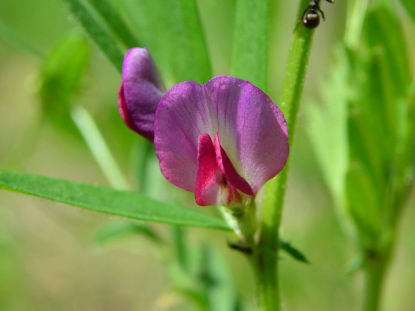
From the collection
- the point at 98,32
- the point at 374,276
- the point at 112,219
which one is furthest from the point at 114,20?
the point at 112,219

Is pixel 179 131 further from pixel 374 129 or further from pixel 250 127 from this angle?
pixel 374 129

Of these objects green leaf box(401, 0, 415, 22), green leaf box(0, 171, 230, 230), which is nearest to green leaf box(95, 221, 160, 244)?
green leaf box(0, 171, 230, 230)

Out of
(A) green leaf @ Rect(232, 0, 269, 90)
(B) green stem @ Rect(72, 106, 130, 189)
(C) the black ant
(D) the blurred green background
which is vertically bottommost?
(D) the blurred green background

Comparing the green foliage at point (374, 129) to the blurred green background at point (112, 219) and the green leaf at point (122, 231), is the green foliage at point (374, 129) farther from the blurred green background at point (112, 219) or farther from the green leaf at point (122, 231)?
the green leaf at point (122, 231)

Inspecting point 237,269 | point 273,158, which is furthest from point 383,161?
point 237,269

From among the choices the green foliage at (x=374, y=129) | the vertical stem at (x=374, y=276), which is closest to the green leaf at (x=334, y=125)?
the green foliage at (x=374, y=129)

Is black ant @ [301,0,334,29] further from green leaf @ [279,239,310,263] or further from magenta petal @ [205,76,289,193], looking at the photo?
green leaf @ [279,239,310,263]

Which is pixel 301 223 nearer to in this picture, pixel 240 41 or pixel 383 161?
pixel 383 161
